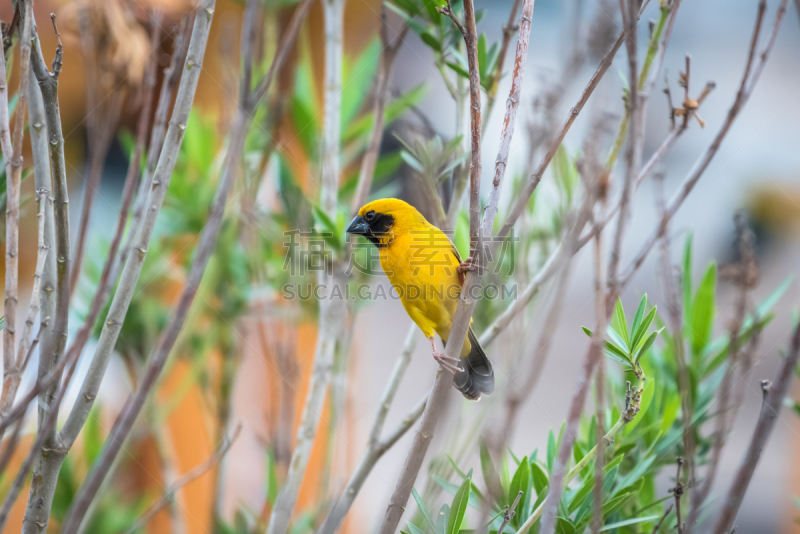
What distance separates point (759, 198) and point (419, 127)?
3.34 metres

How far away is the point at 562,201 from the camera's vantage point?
6.08 feet

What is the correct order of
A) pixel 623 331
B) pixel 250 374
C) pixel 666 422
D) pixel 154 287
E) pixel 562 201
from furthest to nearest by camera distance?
Answer: pixel 250 374
pixel 154 287
pixel 562 201
pixel 666 422
pixel 623 331

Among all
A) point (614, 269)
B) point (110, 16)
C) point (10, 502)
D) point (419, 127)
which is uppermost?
point (110, 16)

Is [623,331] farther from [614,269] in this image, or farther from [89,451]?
[89,451]

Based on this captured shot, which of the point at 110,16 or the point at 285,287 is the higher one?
the point at 110,16

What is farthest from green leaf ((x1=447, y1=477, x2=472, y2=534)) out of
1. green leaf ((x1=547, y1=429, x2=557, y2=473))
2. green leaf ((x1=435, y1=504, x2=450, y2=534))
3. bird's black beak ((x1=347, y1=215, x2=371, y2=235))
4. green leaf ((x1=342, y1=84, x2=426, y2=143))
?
green leaf ((x1=342, y1=84, x2=426, y2=143))

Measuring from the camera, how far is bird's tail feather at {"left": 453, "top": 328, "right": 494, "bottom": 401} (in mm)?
1893

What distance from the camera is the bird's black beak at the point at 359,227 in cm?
207

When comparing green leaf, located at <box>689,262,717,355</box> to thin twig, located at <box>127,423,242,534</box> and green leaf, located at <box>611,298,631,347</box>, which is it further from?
thin twig, located at <box>127,423,242,534</box>

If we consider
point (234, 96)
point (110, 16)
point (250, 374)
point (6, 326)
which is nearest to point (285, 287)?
point (234, 96)

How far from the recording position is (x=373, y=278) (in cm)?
231

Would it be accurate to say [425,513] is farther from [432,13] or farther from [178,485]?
[432,13]

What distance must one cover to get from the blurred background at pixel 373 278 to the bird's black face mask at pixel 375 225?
0.88ft

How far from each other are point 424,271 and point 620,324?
2.61ft
